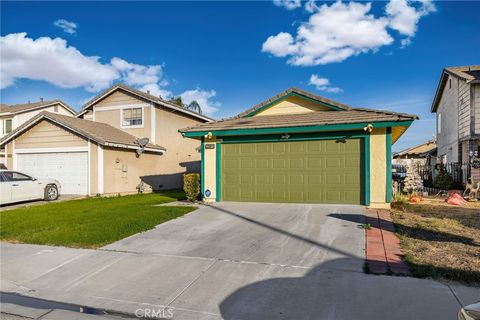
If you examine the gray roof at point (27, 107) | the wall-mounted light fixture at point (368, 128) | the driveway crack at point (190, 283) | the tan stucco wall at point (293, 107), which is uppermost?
the gray roof at point (27, 107)

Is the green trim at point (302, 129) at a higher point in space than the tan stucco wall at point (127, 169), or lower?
higher

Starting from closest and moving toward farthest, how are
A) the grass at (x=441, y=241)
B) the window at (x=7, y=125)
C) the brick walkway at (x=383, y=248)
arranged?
1. the grass at (x=441, y=241)
2. the brick walkway at (x=383, y=248)
3. the window at (x=7, y=125)

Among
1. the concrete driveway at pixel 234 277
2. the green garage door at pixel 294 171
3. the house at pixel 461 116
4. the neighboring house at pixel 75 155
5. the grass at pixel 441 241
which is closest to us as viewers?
the concrete driveway at pixel 234 277

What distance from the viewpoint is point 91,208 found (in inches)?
460

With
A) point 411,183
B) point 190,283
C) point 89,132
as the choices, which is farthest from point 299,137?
point 89,132

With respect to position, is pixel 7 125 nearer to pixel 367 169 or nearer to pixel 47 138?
pixel 47 138

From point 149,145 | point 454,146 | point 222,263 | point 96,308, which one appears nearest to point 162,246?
point 222,263

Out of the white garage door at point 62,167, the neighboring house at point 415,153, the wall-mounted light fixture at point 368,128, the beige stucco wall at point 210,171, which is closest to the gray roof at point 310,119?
the wall-mounted light fixture at point 368,128

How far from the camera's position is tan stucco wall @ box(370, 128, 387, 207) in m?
10.1

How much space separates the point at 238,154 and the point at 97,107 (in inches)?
528

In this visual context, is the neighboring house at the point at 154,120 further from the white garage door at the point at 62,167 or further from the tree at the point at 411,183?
the tree at the point at 411,183

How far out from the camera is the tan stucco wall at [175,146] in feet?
66.0

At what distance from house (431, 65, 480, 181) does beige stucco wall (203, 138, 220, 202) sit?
488 inches

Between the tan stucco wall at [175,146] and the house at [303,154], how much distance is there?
27.3 ft
